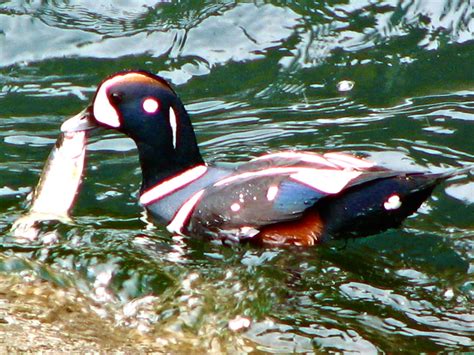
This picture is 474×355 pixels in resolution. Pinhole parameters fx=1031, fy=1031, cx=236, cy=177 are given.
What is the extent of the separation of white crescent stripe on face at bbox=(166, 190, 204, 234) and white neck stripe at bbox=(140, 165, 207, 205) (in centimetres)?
20

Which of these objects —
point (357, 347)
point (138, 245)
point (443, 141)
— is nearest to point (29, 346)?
point (357, 347)

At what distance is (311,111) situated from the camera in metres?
7.64

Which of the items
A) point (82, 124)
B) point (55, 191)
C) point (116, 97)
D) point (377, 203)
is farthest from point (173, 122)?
point (377, 203)

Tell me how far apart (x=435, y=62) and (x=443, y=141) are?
129 centimetres

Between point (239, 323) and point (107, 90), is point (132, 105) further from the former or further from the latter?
point (239, 323)

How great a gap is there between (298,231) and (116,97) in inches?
56.1

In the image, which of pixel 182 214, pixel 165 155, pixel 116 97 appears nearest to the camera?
pixel 182 214

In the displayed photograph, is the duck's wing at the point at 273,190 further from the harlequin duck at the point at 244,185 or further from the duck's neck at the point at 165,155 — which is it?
the duck's neck at the point at 165,155

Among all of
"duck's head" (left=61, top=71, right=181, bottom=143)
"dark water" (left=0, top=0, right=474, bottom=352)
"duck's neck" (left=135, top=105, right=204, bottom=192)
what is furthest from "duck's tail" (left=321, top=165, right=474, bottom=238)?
"duck's head" (left=61, top=71, right=181, bottom=143)

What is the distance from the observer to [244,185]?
5.72 meters

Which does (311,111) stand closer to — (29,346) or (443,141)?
(443,141)

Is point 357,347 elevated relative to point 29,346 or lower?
lower

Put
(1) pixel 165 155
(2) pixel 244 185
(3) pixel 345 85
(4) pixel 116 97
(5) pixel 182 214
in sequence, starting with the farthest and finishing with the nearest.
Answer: (3) pixel 345 85 → (1) pixel 165 155 → (4) pixel 116 97 → (5) pixel 182 214 → (2) pixel 244 185

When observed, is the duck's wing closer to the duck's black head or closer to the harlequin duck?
the harlequin duck
